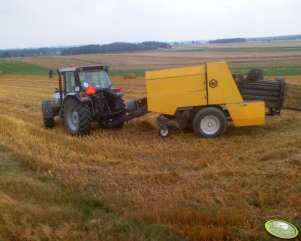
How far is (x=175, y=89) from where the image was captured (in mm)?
9375

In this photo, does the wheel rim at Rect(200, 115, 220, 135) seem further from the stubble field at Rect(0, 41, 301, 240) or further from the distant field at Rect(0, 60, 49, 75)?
the distant field at Rect(0, 60, 49, 75)

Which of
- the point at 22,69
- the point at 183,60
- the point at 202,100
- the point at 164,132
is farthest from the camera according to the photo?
the point at 183,60

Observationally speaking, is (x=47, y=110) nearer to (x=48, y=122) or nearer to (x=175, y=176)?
(x=48, y=122)

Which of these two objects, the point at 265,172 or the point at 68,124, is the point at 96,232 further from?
the point at 68,124

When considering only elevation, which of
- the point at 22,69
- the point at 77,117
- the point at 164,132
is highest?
the point at 22,69

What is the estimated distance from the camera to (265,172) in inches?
246

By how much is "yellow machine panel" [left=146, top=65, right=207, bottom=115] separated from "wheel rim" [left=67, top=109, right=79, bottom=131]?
1961 millimetres

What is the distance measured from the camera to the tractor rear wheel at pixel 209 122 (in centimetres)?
915

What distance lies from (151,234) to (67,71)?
6.97 meters

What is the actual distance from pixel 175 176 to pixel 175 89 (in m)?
3.32

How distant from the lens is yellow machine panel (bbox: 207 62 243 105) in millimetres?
9062

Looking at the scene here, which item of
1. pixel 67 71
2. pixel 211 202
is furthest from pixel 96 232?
pixel 67 71

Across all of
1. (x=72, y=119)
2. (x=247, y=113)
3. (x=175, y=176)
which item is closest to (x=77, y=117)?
(x=72, y=119)

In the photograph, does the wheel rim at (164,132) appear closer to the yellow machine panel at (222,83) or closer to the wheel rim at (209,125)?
the wheel rim at (209,125)
